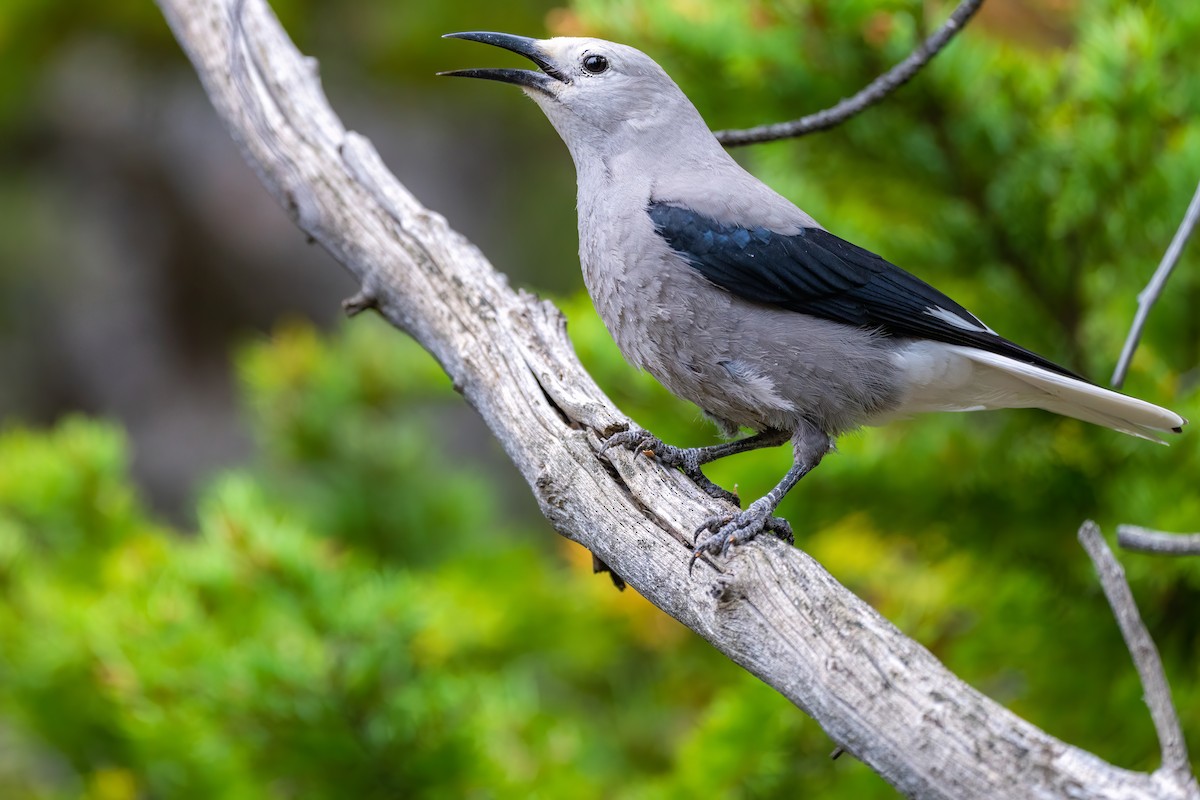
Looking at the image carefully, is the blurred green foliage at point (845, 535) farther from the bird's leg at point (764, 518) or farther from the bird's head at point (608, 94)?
the bird's leg at point (764, 518)

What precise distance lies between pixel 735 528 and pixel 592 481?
0.72 ft

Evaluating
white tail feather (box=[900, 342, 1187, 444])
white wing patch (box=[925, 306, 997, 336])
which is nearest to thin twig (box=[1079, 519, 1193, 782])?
white tail feather (box=[900, 342, 1187, 444])

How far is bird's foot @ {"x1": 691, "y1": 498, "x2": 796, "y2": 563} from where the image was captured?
1.51 metres

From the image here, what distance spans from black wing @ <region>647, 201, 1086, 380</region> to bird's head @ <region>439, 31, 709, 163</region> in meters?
0.31

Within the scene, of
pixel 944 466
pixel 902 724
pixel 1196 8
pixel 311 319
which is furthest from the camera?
pixel 311 319

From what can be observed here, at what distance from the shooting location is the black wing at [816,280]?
6.15 feet

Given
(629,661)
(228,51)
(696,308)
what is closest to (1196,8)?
(696,308)

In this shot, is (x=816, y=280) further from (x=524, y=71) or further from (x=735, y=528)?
(x=524, y=71)

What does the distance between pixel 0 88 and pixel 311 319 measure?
5.27 feet

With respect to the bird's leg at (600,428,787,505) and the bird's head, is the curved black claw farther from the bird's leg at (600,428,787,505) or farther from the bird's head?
the bird's head

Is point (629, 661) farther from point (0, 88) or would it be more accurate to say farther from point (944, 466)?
point (0, 88)

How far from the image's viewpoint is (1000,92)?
225cm

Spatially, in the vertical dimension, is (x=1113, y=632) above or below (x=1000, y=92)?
below

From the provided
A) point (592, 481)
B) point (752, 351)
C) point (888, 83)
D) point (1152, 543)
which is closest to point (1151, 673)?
point (1152, 543)
